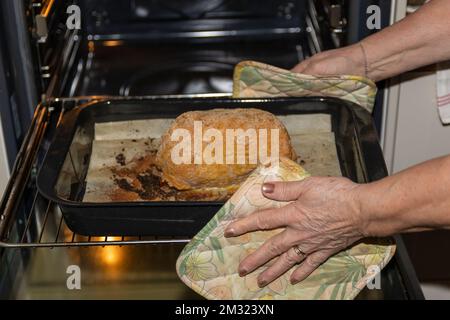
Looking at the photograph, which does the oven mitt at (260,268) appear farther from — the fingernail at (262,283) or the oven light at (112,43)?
the oven light at (112,43)

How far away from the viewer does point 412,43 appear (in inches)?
57.4

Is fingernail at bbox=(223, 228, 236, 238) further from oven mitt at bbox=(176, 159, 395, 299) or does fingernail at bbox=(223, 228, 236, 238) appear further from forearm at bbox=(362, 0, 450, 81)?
forearm at bbox=(362, 0, 450, 81)

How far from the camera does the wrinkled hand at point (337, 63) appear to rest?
1.47 metres

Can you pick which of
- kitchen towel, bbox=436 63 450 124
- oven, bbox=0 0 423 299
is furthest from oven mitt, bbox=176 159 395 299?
kitchen towel, bbox=436 63 450 124

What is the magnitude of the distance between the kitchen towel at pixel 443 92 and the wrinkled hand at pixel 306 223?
549mm

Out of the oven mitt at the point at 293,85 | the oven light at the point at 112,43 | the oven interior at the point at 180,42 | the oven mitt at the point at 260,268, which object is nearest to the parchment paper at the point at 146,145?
the oven mitt at the point at 293,85

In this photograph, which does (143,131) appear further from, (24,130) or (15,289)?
(15,289)

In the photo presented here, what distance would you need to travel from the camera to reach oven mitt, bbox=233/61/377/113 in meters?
1.42

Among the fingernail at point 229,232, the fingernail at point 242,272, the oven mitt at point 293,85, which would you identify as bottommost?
the fingernail at point 242,272

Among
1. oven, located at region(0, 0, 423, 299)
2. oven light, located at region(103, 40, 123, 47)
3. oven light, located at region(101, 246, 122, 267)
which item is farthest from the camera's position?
oven light, located at region(103, 40, 123, 47)

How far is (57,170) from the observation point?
50.7 inches

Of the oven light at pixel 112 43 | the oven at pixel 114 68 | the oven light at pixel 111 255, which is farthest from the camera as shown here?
the oven light at pixel 112 43

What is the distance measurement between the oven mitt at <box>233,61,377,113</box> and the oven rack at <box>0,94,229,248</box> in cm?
8

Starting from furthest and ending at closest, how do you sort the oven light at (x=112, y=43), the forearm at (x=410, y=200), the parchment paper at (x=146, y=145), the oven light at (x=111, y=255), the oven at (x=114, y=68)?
the oven light at (x=112, y=43)
the oven light at (x=111, y=255)
the oven at (x=114, y=68)
the parchment paper at (x=146, y=145)
the forearm at (x=410, y=200)
